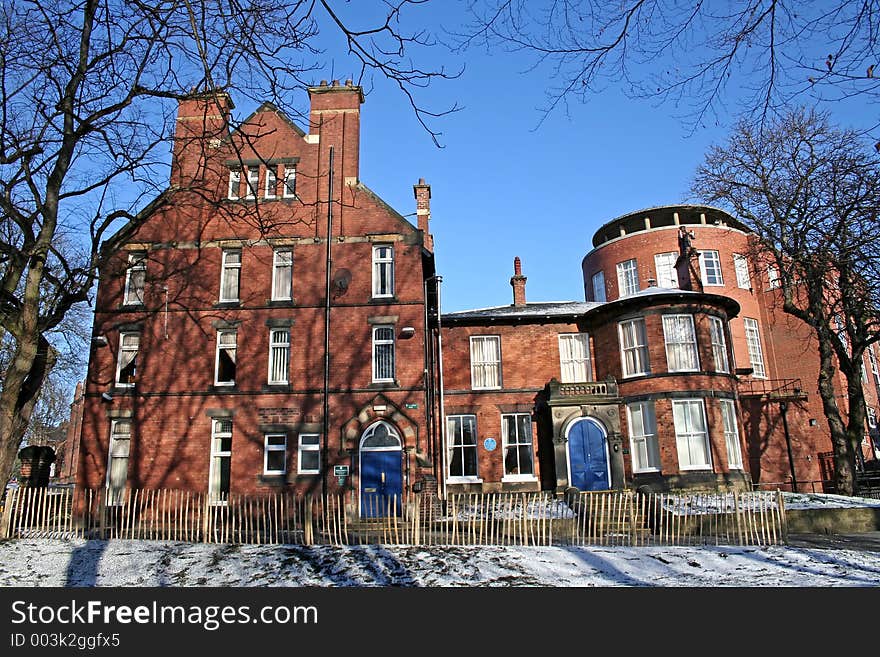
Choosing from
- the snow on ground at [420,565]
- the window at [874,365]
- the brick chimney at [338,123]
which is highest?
the brick chimney at [338,123]

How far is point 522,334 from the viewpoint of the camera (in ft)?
92.7

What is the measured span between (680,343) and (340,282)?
538 inches

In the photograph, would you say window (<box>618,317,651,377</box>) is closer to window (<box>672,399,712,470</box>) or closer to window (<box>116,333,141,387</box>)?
window (<box>672,399,712,470</box>)

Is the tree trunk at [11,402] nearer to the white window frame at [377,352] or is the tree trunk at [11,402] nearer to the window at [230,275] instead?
the window at [230,275]

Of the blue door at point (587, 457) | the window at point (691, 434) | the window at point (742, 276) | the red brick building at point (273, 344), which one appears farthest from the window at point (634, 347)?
the window at point (742, 276)

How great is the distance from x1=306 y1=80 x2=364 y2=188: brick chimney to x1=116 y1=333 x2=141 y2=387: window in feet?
32.5

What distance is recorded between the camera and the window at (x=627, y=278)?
40.3 metres

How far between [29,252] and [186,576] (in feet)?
27.0

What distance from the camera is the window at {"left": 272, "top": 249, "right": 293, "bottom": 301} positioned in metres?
24.1

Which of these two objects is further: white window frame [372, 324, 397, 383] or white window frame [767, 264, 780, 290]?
white window frame [767, 264, 780, 290]

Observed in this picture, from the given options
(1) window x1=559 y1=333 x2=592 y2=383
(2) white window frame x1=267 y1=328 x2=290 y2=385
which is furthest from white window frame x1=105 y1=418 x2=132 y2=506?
(1) window x1=559 y1=333 x2=592 y2=383

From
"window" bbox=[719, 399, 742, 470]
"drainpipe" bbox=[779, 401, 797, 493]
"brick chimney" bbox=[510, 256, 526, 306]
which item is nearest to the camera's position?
"window" bbox=[719, 399, 742, 470]

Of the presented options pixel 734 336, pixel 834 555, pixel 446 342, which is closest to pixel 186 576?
pixel 834 555

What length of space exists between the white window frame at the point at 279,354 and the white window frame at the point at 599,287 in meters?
24.9
